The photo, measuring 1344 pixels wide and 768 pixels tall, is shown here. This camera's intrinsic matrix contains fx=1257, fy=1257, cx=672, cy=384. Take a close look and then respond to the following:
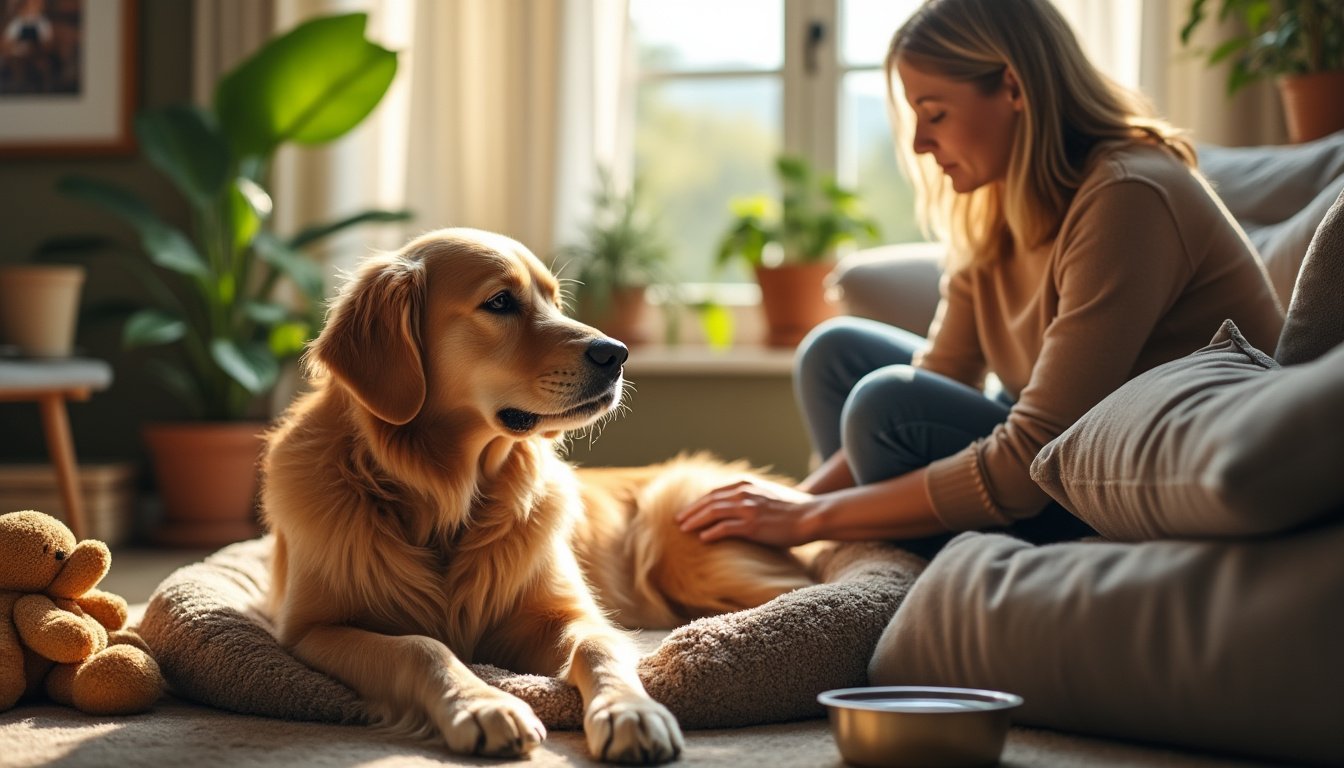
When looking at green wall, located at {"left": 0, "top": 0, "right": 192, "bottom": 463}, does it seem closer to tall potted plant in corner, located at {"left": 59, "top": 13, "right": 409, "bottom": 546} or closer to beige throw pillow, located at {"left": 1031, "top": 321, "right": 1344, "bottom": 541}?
tall potted plant in corner, located at {"left": 59, "top": 13, "right": 409, "bottom": 546}

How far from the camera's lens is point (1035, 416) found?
1.70 meters

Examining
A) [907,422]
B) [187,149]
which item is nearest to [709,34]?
[187,149]

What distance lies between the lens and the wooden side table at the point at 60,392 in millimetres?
3258

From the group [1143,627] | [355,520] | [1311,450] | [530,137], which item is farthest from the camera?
[530,137]

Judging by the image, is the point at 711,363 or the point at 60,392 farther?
the point at 711,363

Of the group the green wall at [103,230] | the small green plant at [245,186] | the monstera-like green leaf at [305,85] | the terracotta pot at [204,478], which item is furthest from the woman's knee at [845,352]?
the green wall at [103,230]

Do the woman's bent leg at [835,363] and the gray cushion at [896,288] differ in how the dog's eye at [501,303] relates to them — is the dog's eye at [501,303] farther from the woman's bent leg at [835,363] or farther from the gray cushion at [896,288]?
the gray cushion at [896,288]

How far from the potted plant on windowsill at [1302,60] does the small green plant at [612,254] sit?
→ 5.04ft

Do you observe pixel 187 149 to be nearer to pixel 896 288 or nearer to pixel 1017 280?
pixel 896 288

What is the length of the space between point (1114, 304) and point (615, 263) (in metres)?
2.16

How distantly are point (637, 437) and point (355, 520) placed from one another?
2.25 m

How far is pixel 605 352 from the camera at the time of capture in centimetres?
168

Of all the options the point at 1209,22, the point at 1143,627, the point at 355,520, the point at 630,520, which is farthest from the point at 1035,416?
the point at 1209,22

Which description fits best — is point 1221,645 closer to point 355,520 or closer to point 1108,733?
point 1108,733
